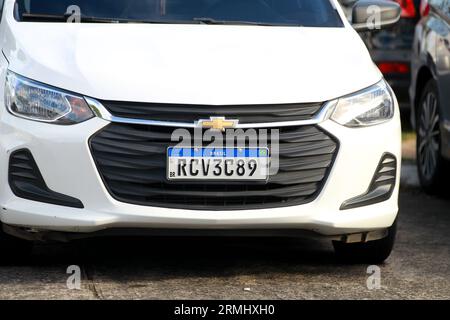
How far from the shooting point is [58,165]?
223 inches

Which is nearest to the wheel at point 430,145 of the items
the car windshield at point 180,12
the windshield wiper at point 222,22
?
the car windshield at point 180,12

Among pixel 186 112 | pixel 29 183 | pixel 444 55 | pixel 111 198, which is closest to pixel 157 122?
pixel 186 112

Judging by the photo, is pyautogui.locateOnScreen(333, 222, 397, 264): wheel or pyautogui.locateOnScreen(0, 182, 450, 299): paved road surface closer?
pyautogui.locateOnScreen(0, 182, 450, 299): paved road surface

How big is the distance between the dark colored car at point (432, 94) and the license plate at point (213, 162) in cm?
281

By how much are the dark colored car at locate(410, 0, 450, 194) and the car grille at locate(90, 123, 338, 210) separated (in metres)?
2.60

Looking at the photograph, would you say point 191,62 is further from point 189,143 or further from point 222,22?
point 222,22

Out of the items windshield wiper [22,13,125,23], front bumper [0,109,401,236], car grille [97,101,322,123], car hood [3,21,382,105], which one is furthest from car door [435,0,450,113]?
car grille [97,101,322,123]

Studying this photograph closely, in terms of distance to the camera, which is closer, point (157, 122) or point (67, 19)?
point (157, 122)

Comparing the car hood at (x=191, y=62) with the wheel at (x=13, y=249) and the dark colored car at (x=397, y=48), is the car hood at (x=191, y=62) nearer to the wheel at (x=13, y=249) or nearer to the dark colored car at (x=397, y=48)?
the wheel at (x=13, y=249)

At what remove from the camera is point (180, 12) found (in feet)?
21.9

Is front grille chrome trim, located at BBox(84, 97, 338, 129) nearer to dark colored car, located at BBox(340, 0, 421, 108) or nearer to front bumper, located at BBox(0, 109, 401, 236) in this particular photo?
front bumper, located at BBox(0, 109, 401, 236)

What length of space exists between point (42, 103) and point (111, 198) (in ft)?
1.81

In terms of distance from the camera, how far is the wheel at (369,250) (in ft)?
20.7

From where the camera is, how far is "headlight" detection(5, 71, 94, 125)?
5.68 meters
